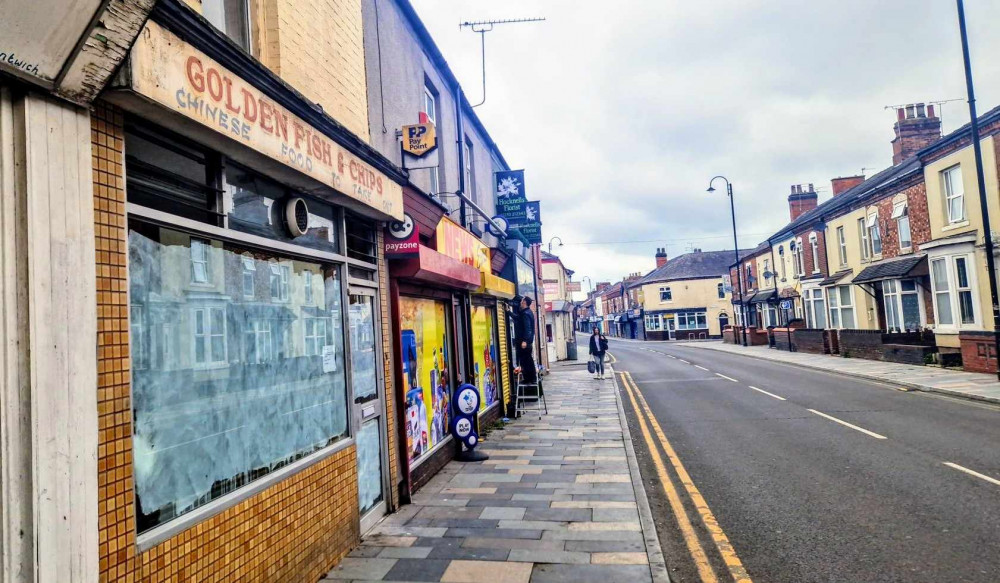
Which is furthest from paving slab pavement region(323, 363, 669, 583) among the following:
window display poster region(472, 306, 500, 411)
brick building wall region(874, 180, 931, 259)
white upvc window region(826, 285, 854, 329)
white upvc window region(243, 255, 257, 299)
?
white upvc window region(826, 285, 854, 329)

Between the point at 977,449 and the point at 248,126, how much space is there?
1029cm

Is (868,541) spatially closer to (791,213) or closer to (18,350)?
(18,350)

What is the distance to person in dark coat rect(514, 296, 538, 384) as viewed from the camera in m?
14.7

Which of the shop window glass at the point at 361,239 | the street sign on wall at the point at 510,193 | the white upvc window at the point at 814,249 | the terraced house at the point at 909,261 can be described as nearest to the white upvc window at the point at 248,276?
the shop window glass at the point at 361,239

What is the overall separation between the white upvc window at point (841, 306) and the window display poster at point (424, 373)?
27.5 m

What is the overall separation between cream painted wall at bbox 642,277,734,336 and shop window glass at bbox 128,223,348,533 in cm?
6599

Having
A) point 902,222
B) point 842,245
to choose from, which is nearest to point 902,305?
point 902,222

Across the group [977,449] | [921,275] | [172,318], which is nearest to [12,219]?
[172,318]

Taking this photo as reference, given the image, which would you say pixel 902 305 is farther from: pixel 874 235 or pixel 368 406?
pixel 368 406

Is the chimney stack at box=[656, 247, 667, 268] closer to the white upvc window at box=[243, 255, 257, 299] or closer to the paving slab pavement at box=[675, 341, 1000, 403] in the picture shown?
the paving slab pavement at box=[675, 341, 1000, 403]

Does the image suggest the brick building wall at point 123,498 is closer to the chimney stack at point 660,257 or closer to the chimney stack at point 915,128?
the chimney stack at point 915,128

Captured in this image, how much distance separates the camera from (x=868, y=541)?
5.24m

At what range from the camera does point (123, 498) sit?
9.76ft

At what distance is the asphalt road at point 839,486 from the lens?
485 cm
